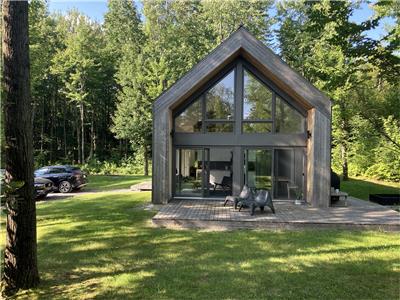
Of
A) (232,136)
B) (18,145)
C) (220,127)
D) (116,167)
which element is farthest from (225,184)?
(116,167)

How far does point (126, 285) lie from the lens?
5.81 m

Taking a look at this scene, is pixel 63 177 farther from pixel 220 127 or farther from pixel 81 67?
pixel 81 67

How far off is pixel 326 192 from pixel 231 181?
3736 millimetres

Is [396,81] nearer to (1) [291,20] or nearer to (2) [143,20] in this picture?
(1) [291,20]

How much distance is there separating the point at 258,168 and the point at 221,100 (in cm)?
321

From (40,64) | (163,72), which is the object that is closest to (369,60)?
(163,72)

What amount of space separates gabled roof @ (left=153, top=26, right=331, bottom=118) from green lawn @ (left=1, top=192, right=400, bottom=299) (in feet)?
16.9

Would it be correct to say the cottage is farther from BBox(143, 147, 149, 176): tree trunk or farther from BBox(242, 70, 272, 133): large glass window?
BBox(143, 147, 149, 176): tree trunk

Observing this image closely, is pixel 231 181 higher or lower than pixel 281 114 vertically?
lower

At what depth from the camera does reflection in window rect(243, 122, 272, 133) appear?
46.9 feet

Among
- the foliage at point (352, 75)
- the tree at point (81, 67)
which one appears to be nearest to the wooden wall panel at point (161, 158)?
the foliage at point (352, 75)

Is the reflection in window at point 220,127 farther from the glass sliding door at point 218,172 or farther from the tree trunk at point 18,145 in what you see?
the tree trunk at point 18,145

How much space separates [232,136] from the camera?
564 inches

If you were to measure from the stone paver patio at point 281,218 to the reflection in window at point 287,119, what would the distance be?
3.27 m
